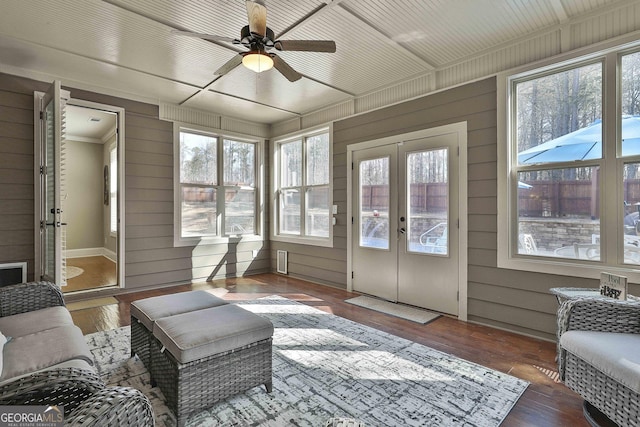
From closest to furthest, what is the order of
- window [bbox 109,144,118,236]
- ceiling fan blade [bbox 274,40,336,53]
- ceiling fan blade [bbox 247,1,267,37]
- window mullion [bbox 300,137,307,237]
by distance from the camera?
ceiling fan blade [bbox 247,1,267,37]
ceiling fan blade [bbox 274,40,336,53]
window mullion [bbox 300,137,307,237]
window [bbox 109,144,118,236]

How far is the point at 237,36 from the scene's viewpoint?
10.5 feet

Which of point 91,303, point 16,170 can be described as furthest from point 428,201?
point 16,170

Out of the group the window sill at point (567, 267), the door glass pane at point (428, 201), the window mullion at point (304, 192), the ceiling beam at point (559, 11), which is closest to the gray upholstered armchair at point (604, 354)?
the window sill at point (567, 267)

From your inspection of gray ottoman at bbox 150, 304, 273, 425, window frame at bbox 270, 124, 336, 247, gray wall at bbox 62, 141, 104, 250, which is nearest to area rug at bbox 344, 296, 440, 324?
window frame at bbox 270, 124, 336, 247

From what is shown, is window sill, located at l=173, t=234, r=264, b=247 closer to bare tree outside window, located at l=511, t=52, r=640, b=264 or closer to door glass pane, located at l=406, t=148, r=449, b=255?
door glass pane, located at l=406, t=148, r=449, b=255

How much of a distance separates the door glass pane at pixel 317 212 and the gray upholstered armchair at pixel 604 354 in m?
3.64

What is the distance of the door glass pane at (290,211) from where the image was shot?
19.5 feet

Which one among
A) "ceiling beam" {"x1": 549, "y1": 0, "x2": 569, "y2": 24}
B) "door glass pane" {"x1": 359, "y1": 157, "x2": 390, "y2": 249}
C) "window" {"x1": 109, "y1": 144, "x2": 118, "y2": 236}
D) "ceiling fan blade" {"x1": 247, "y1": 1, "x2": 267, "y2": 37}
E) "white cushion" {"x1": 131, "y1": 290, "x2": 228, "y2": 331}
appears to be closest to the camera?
"ceiling fan blade" {"x1": 247, "y1": 1, "x2": 267, "y2": 37}

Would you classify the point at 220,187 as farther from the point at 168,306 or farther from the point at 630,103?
the point at 630,103

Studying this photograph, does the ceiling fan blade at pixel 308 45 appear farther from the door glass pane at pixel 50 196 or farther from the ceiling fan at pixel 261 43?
the door glass pane at pixel 50 196

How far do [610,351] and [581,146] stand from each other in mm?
1987

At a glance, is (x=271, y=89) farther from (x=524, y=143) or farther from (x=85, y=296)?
(x=85, y=296)

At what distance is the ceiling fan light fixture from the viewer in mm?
2504

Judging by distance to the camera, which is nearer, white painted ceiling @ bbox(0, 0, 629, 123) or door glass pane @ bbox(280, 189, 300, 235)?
white painted ceiling @ bbox(0, 0, 629, 123)
